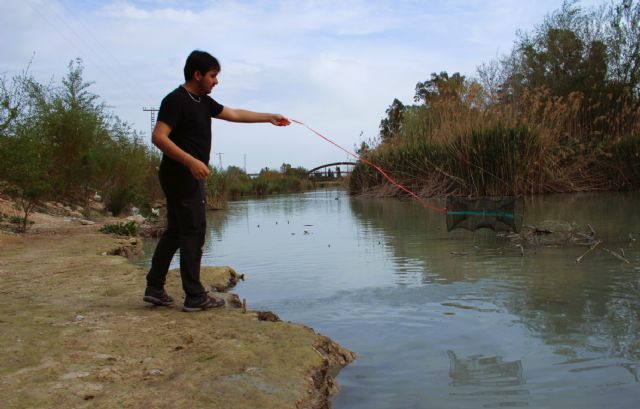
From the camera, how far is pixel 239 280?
6.07m

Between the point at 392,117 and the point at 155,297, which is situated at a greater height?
the point at 392,117

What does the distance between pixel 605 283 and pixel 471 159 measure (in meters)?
12.5

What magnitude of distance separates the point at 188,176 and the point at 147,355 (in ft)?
4.16

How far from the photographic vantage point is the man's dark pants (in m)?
3.75

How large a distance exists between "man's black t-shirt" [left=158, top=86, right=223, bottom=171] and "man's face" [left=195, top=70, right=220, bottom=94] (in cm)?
8

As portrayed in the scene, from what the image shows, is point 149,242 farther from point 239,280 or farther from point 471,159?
point 471,159

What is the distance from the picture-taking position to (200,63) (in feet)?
12.2

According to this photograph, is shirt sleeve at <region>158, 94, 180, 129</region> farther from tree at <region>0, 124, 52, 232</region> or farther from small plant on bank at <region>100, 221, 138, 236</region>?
small plant on bank at <region>100, 221, 138, 236</region>

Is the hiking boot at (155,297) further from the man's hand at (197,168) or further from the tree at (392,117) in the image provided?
the tree at (392,117)

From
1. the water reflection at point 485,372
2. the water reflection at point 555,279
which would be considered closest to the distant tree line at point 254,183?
the water reflection at point 555,279

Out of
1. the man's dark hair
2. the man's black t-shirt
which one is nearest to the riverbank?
the man's black t-shirt

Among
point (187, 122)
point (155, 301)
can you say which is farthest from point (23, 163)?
point (187, 122)

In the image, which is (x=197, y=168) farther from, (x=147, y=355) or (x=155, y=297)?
(x=147, y=355)

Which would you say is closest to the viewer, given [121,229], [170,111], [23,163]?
[170,111]
